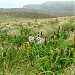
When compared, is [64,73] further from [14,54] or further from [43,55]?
[14,54]

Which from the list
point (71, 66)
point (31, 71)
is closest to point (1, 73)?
point (31, 71)

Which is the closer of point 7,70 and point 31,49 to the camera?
point 7,70

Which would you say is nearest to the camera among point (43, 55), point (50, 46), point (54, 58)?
point (54, 58)

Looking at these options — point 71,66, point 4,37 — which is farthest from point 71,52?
point 4,37

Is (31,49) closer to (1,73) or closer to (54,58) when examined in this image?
(54,58)

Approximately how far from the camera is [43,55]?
18.9 feet

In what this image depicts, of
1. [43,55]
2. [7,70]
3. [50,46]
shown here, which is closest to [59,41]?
[50,46]

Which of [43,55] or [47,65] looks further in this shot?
[43,55]

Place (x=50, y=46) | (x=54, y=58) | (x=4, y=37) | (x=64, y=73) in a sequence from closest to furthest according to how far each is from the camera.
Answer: (x=64, y=73) < (x=54, y=58) < (x=50, y=46) < (x=4, y=37)

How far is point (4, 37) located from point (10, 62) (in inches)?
109

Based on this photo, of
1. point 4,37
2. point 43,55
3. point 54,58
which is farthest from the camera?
point 4,37

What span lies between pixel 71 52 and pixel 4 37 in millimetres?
3336

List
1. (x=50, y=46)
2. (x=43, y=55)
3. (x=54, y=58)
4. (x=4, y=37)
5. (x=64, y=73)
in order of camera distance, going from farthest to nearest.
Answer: (x=4, y=37)
(x=50, y=46)
(x=43, y=55)
(x=54, y=58)
(x=64, y=73)

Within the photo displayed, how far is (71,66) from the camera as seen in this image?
5.11 metres
